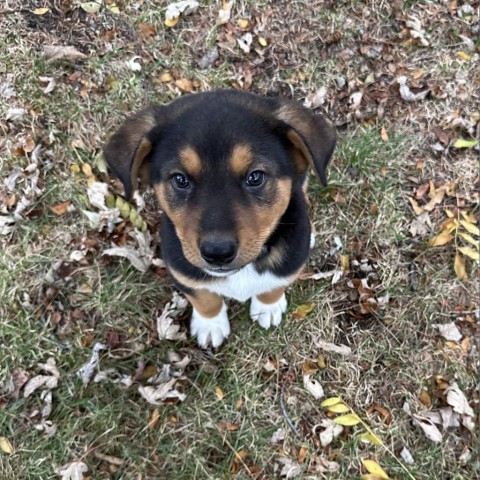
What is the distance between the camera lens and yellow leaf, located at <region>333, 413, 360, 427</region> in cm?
396

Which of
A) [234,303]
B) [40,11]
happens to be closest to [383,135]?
[234,303]

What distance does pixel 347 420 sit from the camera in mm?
3969

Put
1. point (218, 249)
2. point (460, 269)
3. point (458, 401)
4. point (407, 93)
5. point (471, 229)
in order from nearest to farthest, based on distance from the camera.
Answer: point (218, 249) → point (458, 401) → point (460, 269) → point (471, 229) → point (407, 93)

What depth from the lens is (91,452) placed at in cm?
388

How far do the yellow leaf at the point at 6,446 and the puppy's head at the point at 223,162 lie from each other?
2.23 m

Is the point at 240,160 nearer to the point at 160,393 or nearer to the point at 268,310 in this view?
the point at 268,310

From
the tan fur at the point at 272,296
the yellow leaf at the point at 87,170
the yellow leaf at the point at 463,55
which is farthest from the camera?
the yellow leaf at the point at 463,55

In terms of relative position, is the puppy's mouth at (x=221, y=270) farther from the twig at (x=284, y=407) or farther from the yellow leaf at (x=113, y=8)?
the yellow leaf at (x=113, y=8)

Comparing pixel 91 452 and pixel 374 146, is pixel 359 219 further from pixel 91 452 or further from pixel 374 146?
pixel 91 452

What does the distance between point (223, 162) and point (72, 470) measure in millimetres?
2562

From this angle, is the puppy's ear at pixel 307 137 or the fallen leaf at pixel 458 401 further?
the fallen leaf at pixel 458 401

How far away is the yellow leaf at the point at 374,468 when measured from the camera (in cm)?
387

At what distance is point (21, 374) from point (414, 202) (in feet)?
11.6

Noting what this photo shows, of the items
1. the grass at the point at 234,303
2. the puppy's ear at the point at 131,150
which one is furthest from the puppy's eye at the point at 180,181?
the grass at the point at 234,303
